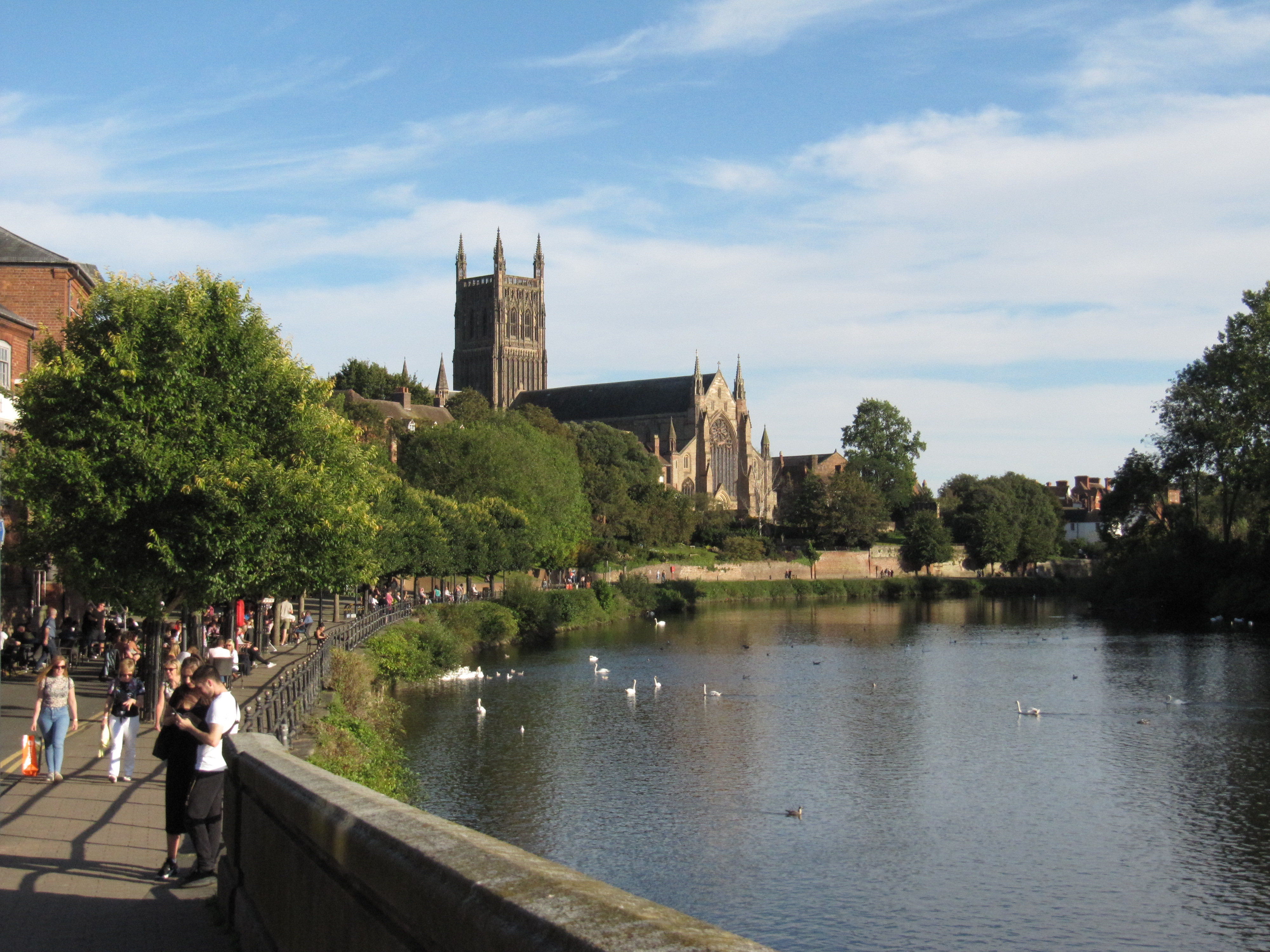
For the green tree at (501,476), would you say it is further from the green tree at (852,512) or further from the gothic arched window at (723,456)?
the gothic arched window at (723,456)

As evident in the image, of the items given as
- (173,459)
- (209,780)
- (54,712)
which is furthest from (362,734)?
(209,780)

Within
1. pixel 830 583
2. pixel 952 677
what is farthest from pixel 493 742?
pixel 830 583

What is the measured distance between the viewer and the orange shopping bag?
13.4 m

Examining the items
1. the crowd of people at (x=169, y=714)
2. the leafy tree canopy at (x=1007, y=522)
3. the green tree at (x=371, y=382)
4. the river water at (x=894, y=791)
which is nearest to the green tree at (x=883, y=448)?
the leafy tree canopy at (x=1007, y=522)

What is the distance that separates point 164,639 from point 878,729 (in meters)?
17.8

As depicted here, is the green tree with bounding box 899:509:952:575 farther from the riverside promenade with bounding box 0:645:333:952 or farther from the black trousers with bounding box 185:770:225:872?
the black trousers with bounding box 185:770:225:872

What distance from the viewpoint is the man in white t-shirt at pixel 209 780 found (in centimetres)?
888

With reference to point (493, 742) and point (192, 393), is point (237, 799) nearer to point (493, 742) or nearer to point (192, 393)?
point (192, 393)

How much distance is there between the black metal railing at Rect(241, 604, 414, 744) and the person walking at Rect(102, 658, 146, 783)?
3.96 feet

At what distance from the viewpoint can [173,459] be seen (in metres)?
20.7

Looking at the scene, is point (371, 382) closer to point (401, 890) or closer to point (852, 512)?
point (852, 512)

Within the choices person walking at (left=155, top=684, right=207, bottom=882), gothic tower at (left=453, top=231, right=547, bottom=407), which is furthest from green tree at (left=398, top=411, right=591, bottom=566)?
gothic tower at (left=453, top=231, right=547, bottom=407)

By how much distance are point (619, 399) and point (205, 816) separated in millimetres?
134998

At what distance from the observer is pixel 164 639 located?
93.9 feet
